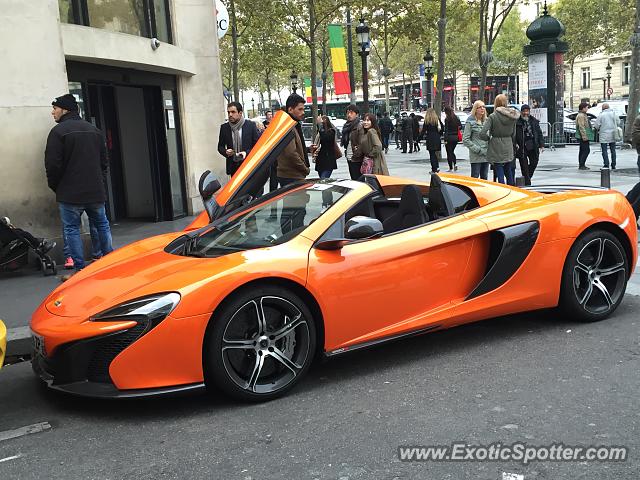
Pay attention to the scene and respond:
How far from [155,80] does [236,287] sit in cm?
873

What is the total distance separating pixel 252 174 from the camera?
17.8 feet

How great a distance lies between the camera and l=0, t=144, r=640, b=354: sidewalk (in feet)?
20.4

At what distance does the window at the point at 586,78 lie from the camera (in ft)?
228

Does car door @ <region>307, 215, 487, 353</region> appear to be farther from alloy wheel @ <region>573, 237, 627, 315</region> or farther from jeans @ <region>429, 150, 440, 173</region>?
jeans @ <region>429, 150, 440, 173</region>

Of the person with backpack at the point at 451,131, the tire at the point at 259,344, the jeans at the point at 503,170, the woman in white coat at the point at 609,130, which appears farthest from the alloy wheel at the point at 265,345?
the person with backpack at the point at 451,131

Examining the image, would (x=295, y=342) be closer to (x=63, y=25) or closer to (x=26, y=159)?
(x=26, y=159)

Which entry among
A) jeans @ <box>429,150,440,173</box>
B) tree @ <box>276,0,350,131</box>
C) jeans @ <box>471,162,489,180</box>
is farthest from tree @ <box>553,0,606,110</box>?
jeans @ <box>471,162,489,180</box>

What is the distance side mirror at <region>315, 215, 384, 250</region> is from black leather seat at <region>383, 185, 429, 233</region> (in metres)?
0.42

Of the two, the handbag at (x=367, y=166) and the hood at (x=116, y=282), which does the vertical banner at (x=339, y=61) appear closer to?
the handbag at (x=367, y=166)

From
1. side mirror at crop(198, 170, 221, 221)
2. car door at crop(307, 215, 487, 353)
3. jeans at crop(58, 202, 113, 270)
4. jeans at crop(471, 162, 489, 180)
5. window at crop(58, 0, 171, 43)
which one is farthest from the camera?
jeans at crop(471, 162, 489, 180)

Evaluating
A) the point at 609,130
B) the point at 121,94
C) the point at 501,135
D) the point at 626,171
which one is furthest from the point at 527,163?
the point at 121,94

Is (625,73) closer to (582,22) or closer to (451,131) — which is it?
(582,22)

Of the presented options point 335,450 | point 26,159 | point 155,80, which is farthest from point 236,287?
point 155,80

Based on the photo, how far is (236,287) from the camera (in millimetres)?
3742
